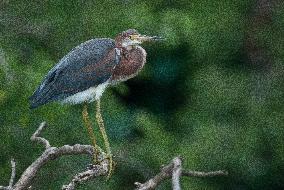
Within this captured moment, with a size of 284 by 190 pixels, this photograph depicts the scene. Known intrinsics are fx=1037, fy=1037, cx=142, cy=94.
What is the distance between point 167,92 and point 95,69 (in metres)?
1.95

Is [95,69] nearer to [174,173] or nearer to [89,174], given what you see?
[89,174]

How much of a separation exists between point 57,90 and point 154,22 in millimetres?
1640

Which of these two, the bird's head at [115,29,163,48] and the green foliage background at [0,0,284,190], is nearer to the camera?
the bird's head at [115,29,163,48]

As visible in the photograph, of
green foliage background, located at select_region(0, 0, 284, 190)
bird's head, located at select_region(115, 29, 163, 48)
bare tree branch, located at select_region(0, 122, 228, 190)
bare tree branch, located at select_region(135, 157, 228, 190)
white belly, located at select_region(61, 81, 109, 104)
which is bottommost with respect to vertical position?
green foliage background, located at select_region(0, 0, 284, 190)

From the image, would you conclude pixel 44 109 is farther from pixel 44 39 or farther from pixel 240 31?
pixel 240 31

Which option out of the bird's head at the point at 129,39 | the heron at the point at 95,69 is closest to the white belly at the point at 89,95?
the heron at the point at 95,69

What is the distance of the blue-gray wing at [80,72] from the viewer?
123 inches

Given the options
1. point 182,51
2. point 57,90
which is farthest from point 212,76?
point 57,90

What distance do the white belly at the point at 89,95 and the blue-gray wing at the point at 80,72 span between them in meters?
0.02

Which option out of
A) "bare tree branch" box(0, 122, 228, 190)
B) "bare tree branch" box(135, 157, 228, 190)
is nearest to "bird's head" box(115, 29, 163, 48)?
"bare tree branch" box(0, 122, 228, 190)

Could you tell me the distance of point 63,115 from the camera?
4660 millimetres

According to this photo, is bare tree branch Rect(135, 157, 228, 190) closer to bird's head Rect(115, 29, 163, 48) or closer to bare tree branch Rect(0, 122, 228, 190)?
bare tree branch Rect(0, 122, 228, 190)

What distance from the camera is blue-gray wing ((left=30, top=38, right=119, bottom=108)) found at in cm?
313

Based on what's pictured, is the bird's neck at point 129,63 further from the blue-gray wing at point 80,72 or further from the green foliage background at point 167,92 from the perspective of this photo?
the green foliage background at point 167,92
